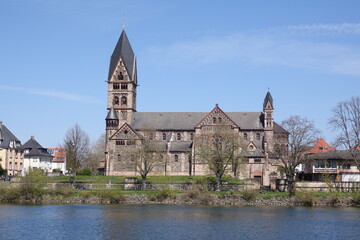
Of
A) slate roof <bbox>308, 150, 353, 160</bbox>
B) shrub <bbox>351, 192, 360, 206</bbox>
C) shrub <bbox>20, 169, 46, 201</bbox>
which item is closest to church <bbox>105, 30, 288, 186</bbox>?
slate roof <bbox>308, 150, 353, 160</bbox>

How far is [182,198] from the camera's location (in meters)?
67.8

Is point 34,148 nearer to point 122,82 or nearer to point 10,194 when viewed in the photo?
point 122,82

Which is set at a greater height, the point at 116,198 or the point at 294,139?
the point at 294,139

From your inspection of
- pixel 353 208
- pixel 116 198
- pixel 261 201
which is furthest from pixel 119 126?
pixel 353 208

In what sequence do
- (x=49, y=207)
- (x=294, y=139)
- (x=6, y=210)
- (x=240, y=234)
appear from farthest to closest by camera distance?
1. (x=294, y=139)
2. (x=49, y=207)
3. (x=6, y=210)
4. (x=240, y=234)

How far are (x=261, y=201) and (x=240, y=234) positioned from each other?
26.4m

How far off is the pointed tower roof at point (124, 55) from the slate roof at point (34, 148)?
1081 inches

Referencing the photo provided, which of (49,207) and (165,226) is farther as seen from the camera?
(49,207)

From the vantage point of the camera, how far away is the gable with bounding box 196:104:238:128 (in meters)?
95.5

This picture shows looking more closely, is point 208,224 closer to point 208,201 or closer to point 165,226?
point 165,226

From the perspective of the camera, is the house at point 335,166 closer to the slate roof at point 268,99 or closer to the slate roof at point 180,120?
A: the slate roof at point 268,99

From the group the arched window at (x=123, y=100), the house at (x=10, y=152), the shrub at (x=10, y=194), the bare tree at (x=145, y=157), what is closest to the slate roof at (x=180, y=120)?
the arched window at (x=123, y=100)

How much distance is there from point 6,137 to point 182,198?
50811 millimetres

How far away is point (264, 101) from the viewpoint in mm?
97812
